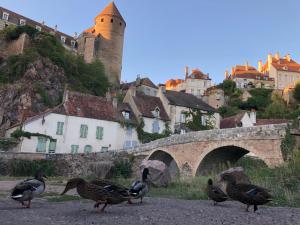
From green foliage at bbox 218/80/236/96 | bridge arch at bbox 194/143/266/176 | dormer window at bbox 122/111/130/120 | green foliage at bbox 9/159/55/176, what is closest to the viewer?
bridge arch at bbox 194/143/266/176

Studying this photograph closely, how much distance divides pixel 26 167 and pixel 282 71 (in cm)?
5617

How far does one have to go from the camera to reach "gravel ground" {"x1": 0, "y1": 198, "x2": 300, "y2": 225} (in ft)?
20.4

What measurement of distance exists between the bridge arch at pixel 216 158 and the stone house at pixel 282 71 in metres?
45.7

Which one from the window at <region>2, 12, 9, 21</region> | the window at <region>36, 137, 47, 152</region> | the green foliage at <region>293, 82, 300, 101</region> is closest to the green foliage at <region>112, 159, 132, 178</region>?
the window at <region>36, 137, 47, 152</region>

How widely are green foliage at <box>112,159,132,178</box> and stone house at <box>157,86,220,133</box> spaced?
1039 centimetres

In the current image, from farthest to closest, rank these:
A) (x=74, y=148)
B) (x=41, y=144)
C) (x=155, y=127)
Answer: (x=155, y=127), (x=74, y=148), (x=41, y=144)

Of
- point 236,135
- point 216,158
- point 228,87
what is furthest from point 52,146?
point 228,87

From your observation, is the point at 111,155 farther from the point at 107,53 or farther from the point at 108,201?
the point at 107,53

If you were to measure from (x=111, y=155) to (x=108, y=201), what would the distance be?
63.6ft

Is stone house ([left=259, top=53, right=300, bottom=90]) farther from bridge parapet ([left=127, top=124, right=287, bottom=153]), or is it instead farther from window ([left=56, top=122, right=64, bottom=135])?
window ([left=56, top=122, right=64, bottom=135])

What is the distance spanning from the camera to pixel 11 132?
2756cm

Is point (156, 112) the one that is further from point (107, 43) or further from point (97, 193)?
point (97, 193)

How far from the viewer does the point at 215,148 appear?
21062 mm

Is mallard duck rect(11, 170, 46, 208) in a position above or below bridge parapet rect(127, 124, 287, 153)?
below
